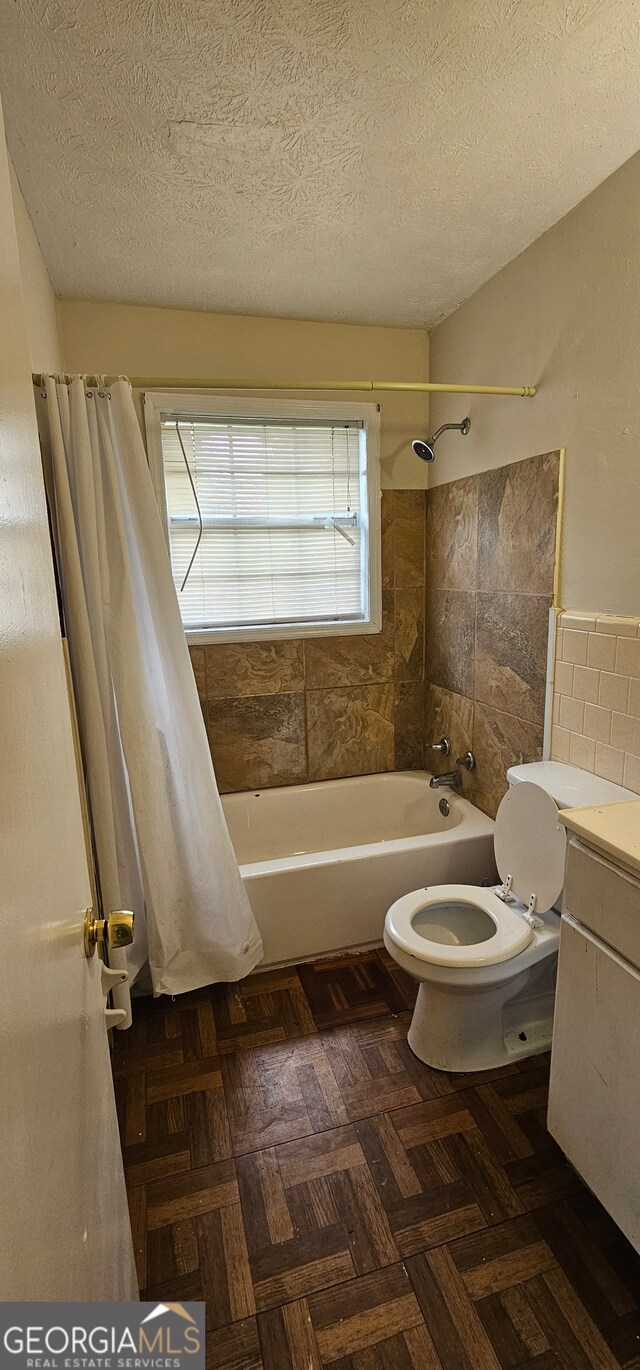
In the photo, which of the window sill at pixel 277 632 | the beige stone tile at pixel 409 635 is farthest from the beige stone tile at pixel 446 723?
the window sill at pixel 277 632

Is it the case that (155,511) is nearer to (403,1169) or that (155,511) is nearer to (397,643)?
(397,643)

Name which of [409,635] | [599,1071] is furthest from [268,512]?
[599,1071]

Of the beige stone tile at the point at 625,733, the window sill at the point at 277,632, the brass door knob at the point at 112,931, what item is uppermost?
the window sill at the point at 277,632

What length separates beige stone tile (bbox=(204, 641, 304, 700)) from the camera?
249cm

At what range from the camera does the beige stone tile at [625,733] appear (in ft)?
5.01

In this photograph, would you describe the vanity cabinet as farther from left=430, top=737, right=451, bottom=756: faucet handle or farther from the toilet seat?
left=430, top=737, right=451, bottom=756: faucet handle

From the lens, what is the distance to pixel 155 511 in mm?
1739

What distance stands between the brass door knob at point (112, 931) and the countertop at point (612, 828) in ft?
2.85

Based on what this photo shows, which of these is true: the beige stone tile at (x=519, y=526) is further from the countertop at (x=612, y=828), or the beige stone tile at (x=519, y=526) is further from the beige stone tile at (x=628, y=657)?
the countertop at (x=612, y=828)

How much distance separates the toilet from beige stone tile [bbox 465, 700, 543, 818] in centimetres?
16

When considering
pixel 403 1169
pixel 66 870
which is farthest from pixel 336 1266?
pixel 66 870

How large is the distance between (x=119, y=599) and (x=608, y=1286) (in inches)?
76.1

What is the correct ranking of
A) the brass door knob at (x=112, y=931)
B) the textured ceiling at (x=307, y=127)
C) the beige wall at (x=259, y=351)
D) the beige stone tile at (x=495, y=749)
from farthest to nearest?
the beige wall at (x=259, y=351)
the beige stone tile at (x=495, y=749)
the textured ceiling at (x=307, y=127)
the brass door knob at (x=112, y=931)

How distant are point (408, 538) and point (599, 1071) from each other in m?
2.08
